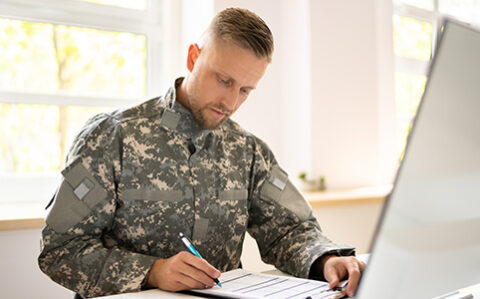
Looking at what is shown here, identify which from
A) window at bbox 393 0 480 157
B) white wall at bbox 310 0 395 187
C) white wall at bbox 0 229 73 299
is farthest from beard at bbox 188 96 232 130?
window at bbox 393 0 480 157

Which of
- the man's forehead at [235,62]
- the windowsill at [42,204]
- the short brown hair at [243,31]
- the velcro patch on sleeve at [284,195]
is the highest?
the short brown hair at [243,31]

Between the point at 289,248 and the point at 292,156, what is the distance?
1.40 metres

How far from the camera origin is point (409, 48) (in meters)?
3.48

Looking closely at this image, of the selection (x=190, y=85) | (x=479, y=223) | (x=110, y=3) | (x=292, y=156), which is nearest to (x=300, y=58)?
(x=292, y=156)

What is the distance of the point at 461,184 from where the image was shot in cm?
54

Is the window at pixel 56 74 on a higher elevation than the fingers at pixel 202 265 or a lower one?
higher

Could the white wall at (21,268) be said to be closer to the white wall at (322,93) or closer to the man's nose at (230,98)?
the man's nose at (230,98)

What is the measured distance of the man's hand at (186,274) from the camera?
96cm

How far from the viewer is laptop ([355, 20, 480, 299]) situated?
16.9 inches

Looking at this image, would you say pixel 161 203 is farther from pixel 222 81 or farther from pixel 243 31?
pixel 243 31

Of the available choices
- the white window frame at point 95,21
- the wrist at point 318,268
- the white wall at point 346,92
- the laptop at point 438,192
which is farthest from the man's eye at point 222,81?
the white wall at point 346,92

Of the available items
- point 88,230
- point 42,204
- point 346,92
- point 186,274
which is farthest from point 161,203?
point 346,92

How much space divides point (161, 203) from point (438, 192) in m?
0.89

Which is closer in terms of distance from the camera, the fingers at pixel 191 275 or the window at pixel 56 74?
the fingers at pixel 191 275
